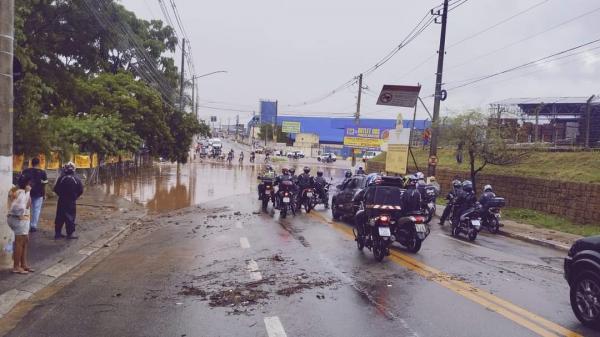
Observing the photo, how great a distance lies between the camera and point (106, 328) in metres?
6.02

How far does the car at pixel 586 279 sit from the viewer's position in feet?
19.6

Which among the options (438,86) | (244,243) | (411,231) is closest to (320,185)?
(438,86)

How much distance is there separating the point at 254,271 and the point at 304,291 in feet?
5.27

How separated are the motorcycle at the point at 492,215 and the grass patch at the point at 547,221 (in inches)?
92.5

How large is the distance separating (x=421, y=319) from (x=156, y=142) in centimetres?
3345

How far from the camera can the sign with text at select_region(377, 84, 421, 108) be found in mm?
31781

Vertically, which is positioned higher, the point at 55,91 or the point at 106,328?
the point at 55,91

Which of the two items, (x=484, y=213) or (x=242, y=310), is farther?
(x=484, y=213)

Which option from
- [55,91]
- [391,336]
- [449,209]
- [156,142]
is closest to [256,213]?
[449,209]

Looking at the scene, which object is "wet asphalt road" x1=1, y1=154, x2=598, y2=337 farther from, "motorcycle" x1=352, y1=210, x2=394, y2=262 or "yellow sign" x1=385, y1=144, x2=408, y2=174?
"yellow sign" x1=385, y1=144, x2=408, y2=174

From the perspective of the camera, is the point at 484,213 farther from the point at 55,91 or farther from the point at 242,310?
the point at 55,91

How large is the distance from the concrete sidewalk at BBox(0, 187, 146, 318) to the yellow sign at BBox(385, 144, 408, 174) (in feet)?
47.3

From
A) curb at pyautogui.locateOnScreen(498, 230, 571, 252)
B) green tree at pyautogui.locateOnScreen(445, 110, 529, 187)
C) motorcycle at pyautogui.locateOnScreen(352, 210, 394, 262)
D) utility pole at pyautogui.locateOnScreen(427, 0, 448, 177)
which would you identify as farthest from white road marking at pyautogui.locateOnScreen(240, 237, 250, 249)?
green tree at pyautogui.locateOnScreen(445, 110, 529, 187)

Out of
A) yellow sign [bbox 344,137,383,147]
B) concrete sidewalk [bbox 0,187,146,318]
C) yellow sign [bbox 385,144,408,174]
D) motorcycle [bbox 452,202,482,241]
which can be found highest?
yellow sign [bbox 344,137,383,147]
